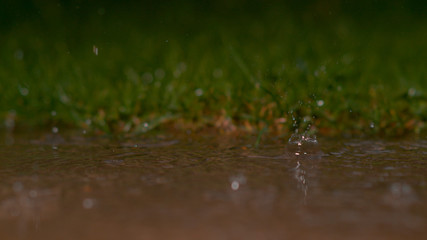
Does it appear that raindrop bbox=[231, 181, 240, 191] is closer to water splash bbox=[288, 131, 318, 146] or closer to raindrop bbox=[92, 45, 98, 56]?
water splash bbox=[288, 131, 318, 146]

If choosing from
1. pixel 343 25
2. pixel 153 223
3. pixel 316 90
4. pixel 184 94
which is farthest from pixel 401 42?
pixel 153 223

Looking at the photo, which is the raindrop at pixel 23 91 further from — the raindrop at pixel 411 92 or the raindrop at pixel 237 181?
the raindrop at pixel 411 92

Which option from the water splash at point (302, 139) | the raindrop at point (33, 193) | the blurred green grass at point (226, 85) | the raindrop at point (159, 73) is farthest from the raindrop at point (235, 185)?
the raindrop at point (159, 73)

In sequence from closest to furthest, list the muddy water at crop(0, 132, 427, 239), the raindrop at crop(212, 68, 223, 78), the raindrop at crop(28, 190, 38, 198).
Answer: the muddy water at crop(0, 132, 427, 239) → the raindrop at crop(28, 190, 38, 198) → the raindrop at crop(212, 68, 223, 78)

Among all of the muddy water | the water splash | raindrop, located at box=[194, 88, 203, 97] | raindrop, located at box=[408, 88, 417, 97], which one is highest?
raindrop, located at box=[194, 88, 203, 97]

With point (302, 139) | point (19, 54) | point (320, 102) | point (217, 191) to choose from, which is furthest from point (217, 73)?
point (19, 54)

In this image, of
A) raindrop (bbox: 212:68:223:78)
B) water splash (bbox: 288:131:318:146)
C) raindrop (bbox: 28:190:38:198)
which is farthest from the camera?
raindrop (bbox: 212:68:223:78)

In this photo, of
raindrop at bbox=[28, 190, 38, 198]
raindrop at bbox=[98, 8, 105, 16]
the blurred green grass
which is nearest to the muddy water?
raindrop at bbox=[28, 190, 38, 198]
